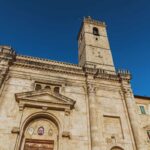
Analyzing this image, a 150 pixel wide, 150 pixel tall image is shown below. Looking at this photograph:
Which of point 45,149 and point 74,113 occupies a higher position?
point 74,113

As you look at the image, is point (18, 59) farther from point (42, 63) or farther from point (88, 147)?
point (88, 147)

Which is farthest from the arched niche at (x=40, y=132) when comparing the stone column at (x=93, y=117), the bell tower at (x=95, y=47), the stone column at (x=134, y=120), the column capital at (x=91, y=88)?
the bell tower at (x=95, y=47)

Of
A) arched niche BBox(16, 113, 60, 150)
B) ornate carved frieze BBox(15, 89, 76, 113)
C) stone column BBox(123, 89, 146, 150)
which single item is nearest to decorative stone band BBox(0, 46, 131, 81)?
stone column BBox(123, 89, 146, 150)

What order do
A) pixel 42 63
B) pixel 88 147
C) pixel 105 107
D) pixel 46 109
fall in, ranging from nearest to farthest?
pixel 88 147 < pixel 46 109 < pixel 105 107 < pixel 42 63

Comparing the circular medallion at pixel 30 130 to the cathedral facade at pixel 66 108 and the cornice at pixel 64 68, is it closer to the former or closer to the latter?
the cathedral facade at pixel 66 108

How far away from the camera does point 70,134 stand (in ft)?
50.5

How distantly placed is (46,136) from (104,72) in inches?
398

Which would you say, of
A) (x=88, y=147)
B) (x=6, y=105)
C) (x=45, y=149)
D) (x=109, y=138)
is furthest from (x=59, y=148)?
(x=6, y=105)

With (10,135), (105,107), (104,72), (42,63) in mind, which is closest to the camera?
(10,135)

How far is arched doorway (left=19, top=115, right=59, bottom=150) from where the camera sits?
14.7m

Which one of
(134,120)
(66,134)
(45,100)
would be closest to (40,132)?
(66,134)

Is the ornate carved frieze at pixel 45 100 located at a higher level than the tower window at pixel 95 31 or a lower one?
lower

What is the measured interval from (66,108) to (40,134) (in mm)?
3240

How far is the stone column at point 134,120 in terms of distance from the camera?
16328mm
